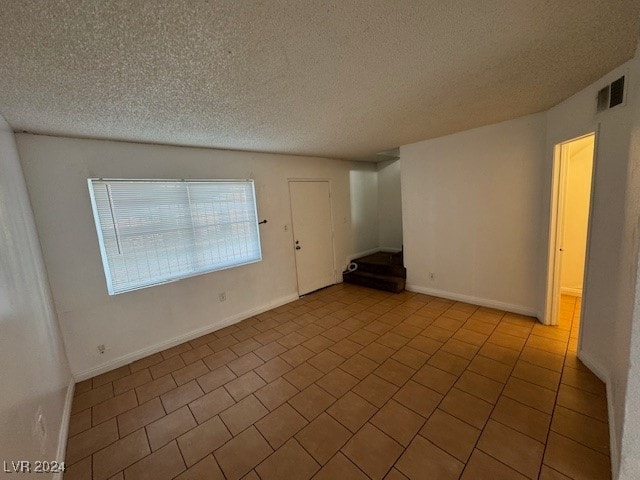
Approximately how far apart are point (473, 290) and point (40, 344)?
4343 millimetres

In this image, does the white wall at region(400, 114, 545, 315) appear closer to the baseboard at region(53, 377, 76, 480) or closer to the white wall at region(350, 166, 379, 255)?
the white wall at region(350, 166, 379, 255)

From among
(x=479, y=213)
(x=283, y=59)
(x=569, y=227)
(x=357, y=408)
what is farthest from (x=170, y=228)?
(x=569, y=227)

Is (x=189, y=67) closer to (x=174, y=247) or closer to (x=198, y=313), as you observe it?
(x=174, y=247)

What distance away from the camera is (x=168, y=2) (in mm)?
915

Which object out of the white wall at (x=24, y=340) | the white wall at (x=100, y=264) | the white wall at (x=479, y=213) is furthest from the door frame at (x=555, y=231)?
the white wall at (x=24, y=340)

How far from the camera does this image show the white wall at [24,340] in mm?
1122

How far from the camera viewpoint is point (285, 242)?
3984 mm

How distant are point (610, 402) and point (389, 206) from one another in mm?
4191

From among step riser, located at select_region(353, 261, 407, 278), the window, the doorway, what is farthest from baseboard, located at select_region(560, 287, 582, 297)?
the window

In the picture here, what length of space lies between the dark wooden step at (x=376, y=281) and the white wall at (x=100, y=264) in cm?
128

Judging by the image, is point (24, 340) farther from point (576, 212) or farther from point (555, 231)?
point (576, 212)

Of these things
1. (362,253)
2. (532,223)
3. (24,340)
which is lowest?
(362,253)

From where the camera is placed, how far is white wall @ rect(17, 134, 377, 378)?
2240 mm

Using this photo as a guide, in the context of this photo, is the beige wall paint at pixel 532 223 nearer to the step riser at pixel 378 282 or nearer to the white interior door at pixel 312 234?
the step riser at pixel 378 282
